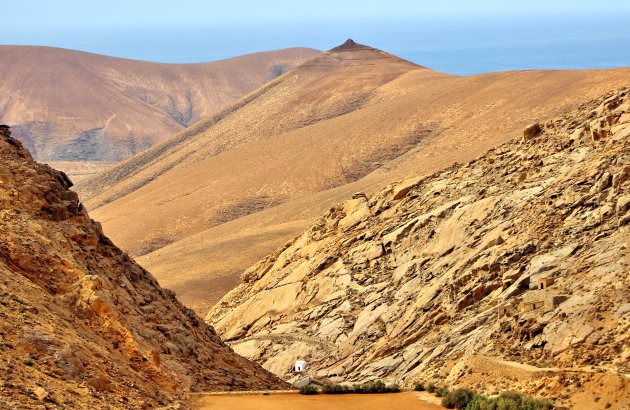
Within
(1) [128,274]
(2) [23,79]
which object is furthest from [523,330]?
(2) [23,79]

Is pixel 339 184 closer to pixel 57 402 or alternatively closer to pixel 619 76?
pixel 619 76

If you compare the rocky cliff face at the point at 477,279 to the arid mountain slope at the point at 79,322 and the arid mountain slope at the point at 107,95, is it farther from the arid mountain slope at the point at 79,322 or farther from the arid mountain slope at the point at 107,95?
the arid mountain slope at the point at 107,95

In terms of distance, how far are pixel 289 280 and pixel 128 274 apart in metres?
12.8

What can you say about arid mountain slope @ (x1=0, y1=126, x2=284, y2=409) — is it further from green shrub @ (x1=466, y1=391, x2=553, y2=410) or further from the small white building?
green shrub @ (x1=466, y1=391, x2=553, y2=410)

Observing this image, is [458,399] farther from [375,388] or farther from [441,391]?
[375,388]

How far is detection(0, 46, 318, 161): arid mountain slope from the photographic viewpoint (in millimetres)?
143375

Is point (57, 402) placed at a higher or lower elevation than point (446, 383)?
higher

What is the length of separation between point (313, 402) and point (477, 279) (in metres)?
6.97

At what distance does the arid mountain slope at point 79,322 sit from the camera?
16.7 m

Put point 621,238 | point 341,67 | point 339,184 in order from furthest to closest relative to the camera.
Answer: point 341,67, point 339,184, point 621,238

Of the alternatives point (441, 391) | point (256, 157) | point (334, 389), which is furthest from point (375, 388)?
point (256, 157)

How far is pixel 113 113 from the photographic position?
151125 millimetres

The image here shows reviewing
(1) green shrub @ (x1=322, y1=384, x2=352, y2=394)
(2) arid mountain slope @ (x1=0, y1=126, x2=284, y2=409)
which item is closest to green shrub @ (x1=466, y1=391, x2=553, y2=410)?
(1) green shrub @ (x1=322, y1=384, x2=352, y2=394)

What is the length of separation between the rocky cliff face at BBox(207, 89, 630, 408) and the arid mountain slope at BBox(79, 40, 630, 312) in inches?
327
